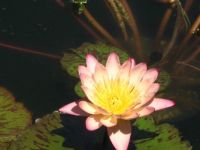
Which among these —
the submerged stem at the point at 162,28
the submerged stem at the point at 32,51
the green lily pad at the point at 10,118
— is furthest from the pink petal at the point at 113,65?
the submerged stem at the point at 162,28

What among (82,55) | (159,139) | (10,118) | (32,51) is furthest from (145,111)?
(32,51)

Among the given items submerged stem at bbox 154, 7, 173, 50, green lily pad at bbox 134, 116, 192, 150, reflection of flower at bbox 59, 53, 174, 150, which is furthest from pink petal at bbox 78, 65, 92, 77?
submerged stem at bbox 154, 7, 173, 50

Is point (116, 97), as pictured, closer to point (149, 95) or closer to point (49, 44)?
point (149, 95)

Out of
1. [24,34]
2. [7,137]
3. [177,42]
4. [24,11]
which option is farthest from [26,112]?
[177,42]

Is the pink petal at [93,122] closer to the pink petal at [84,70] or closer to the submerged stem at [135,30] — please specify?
the pink petal at [84,70]

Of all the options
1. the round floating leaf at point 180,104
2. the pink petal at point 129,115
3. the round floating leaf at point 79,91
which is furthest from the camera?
the round floating leaf at point 180,104

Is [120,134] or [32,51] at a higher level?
[32,51]

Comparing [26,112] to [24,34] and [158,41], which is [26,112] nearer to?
[24,34]
